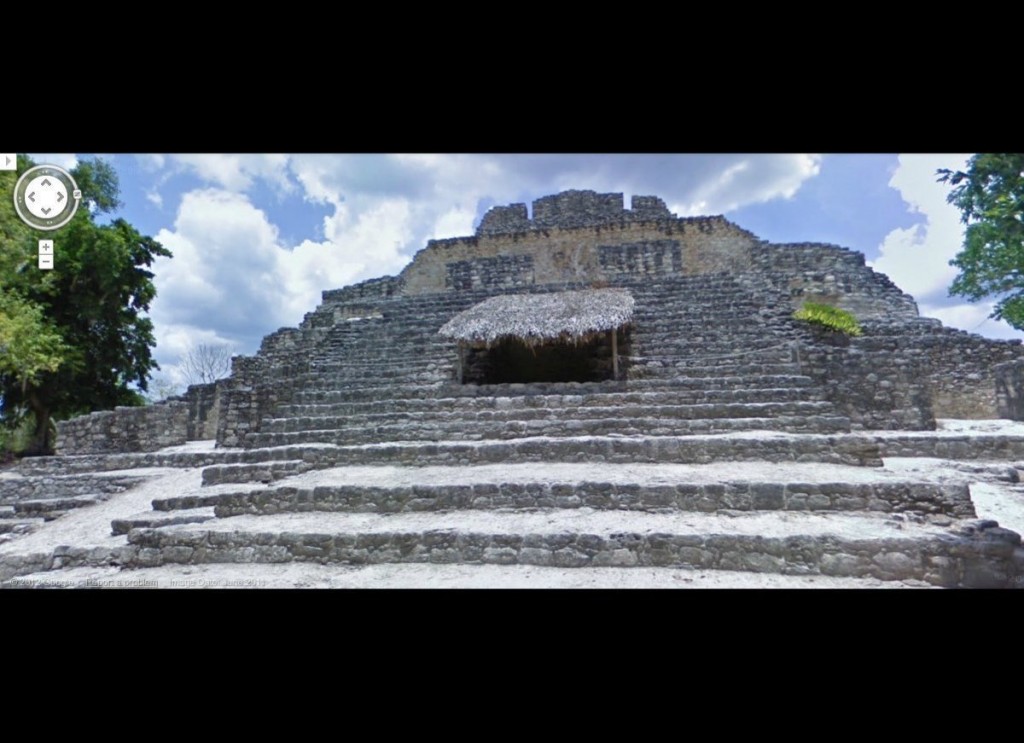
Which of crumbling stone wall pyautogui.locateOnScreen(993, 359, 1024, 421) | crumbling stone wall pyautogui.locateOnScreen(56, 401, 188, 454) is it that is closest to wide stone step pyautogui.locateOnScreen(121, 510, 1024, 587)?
crumbling stone wall pyautogui.locateOnScreen(993, 359, 1024, 421)

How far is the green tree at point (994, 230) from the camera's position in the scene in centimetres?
311

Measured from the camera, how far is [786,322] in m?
7.02

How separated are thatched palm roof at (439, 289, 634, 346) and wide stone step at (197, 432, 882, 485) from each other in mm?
1948

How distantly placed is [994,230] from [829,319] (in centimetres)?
321

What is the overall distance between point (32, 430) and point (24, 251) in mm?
6505

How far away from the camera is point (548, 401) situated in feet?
19.2

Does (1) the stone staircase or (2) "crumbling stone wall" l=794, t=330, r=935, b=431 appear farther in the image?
(2) "crumbling stone wall" l=794, t=330, r=935, b=431

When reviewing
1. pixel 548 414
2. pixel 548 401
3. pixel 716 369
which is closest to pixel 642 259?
pixel 716 369

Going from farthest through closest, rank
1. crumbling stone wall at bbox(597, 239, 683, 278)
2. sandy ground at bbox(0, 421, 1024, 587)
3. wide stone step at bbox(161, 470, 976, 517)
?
crumbling stone wall at bbox(597, 239, 683, 278) < wide stone step at bbox(161, 470, 976, 517) < sandy ground at bbox(0, 421, 1024, 587)

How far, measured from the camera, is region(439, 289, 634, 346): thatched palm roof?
21.4 feet

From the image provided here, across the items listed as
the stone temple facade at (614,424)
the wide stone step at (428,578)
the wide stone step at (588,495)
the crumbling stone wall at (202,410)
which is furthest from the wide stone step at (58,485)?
the wide stone step at (428,578)

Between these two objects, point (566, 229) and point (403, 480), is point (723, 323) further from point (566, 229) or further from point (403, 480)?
point (566, 229)

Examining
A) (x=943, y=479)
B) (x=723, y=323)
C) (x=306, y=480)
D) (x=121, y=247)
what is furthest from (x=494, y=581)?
(x=121, y=247)

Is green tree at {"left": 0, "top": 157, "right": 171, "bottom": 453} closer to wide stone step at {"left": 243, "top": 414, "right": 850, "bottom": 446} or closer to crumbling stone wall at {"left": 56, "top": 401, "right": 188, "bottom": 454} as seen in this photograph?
crumbling stone wall at {"left": 56, "top": 401, "right": 188, "bottom": 454}
